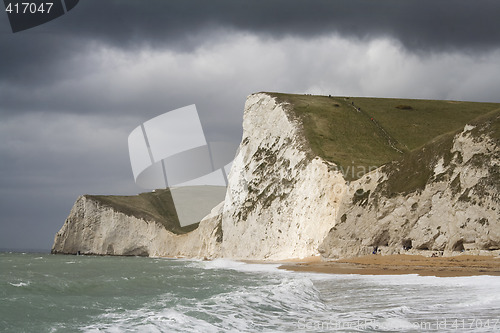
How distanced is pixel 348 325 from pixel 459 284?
10.3 m

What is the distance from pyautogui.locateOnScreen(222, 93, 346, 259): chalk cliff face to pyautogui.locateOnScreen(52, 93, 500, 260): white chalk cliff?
131 mm

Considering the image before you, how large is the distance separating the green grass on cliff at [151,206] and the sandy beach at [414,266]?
8856cm

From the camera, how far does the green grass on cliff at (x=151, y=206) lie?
128125 millimetres

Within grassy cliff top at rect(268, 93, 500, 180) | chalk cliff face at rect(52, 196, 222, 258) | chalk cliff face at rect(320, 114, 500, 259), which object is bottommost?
chalk cliff face at rect(52, 196, 222, 258)

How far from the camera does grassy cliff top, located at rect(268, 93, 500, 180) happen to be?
200 feet

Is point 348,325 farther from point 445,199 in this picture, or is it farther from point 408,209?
point 408,209

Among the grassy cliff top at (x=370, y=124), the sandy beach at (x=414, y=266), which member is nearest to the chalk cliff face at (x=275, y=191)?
the grassy cliff top at (x=370, y=124)

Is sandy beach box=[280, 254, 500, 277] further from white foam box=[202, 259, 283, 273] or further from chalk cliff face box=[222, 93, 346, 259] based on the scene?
chalk cliff face box=[222, 93, 346, 259]

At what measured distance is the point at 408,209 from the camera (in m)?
37.1

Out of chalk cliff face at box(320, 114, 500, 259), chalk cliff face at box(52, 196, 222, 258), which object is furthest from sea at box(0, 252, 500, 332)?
chalk cliff face at box(52, 196, 222, 258)

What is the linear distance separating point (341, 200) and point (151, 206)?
103 m

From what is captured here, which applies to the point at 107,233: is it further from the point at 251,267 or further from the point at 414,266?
the point at 414,266

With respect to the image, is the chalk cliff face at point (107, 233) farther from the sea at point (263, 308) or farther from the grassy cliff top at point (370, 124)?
the sea at point (263, 308)

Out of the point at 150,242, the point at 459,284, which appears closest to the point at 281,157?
the point at 459,284
